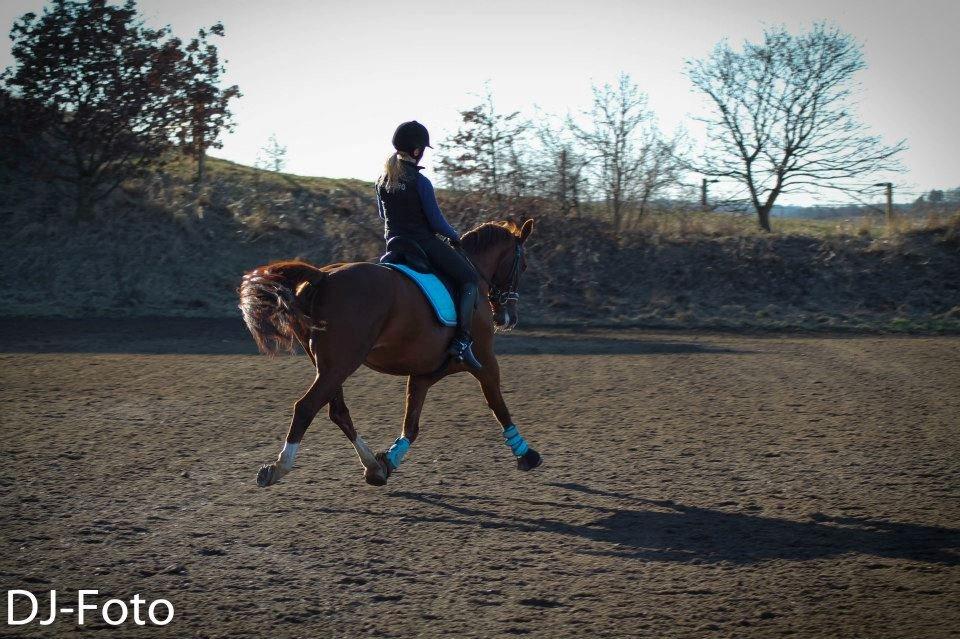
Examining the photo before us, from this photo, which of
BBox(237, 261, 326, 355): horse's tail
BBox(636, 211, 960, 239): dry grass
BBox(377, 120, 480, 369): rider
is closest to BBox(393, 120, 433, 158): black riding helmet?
BBox(377, 120, 480, 369): rider

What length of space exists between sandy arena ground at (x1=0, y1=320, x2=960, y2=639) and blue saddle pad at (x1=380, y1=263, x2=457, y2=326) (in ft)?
4.73

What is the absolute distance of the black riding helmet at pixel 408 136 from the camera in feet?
24.4

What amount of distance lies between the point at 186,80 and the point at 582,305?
11817 millimetres

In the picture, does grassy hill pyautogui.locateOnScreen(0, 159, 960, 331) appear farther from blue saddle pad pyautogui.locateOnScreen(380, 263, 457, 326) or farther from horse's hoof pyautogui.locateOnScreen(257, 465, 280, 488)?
horse's hoof pyautogui.locateOnScreen(257, 465, 280, 488)

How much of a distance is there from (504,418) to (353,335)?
1728 mm

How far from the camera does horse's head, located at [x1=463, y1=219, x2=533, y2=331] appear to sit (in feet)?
28.2

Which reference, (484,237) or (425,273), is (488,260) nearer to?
(484,237)

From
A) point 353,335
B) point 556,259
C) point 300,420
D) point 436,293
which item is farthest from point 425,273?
point 556,259

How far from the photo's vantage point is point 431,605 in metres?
4.71

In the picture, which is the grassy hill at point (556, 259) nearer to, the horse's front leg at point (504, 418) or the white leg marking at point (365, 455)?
the horse's front leg at point (504, 418)

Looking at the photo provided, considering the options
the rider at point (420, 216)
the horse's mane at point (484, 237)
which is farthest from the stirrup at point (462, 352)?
the horse's mane at point (484, 237)

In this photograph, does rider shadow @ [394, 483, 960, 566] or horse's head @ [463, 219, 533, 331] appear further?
horse's head @ [463, 219, 533, 331]

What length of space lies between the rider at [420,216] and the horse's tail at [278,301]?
100 cm

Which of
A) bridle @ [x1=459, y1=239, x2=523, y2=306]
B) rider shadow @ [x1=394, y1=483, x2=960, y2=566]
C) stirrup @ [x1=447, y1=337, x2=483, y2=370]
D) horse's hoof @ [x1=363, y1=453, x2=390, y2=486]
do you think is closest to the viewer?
rider shadow @ [x1=394, y1=483, x2=960, y2=566]
